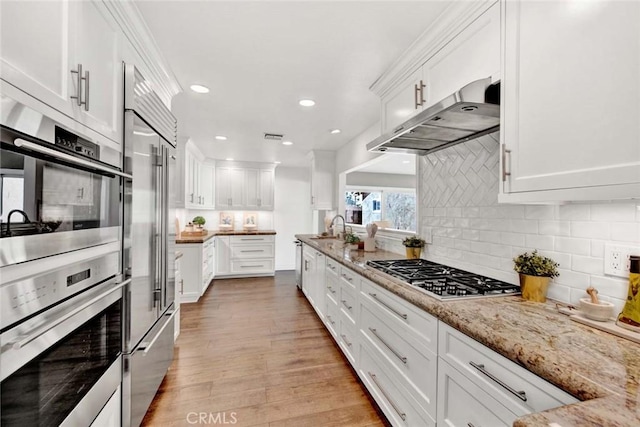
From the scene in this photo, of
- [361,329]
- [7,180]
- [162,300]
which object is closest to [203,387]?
[162,300]

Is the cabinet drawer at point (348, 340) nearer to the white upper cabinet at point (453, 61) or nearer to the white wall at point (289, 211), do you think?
the white upper cabinet at point (453, 61)

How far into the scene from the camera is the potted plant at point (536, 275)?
1.31 m

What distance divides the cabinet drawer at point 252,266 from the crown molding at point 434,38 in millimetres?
4303

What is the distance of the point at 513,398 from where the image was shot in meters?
0.90

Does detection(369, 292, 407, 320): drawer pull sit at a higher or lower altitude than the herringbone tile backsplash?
lower

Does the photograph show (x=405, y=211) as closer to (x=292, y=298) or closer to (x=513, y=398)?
(x=292, y=298)

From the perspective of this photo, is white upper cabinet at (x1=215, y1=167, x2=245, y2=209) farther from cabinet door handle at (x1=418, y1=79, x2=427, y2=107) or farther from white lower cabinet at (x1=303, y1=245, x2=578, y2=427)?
cabinet door handle at (x1=418, y1=79, x2=427, y2=107)

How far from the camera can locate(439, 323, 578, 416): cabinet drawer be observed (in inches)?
31.8

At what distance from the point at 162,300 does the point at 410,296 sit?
161 cm

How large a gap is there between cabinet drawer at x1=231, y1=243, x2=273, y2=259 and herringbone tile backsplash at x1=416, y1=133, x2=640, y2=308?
3.85m

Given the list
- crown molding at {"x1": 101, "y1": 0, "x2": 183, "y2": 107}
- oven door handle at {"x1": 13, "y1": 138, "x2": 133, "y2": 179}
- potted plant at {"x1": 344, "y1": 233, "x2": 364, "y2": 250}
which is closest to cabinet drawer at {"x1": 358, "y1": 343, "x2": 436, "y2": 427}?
potted plant at {"x1": 344, "y1": 233, "x2": 364, "y2": 250}

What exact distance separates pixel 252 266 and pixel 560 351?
17.2 feet

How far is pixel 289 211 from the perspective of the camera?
658 cm

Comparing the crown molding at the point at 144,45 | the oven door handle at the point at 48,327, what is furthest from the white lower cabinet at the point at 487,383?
the crown molding at the point at 144,45
